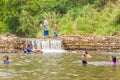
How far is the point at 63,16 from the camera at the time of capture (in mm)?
52094

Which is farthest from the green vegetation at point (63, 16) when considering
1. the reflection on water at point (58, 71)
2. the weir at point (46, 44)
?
the reflection on water at point (58, 71)

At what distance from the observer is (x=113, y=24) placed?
4344 centimetres

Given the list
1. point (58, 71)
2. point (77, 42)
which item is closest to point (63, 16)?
point (77, 42)

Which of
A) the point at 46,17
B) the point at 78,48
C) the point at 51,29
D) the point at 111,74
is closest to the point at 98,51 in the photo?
the point at 78,48

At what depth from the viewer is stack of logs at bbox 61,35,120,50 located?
125 ft

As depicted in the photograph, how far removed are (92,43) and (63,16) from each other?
14463 millimetres

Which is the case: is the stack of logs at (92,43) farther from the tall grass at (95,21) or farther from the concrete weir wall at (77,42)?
the tall grass at (95,21)

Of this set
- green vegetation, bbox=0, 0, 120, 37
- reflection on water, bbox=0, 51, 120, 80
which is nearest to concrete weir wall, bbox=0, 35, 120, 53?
green vegetation, bbox=0, 0, 120, 37

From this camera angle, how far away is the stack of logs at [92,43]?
125 ft

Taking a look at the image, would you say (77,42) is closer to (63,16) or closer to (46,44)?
(46,44)

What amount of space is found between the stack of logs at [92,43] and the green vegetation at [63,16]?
174 inches

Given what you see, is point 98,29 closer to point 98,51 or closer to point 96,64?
point 98,51

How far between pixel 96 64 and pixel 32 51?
11.3 m

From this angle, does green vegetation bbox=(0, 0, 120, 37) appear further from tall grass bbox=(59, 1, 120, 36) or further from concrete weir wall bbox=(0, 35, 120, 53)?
concrete weir wall bbox=(0, 35, 120, 53)
